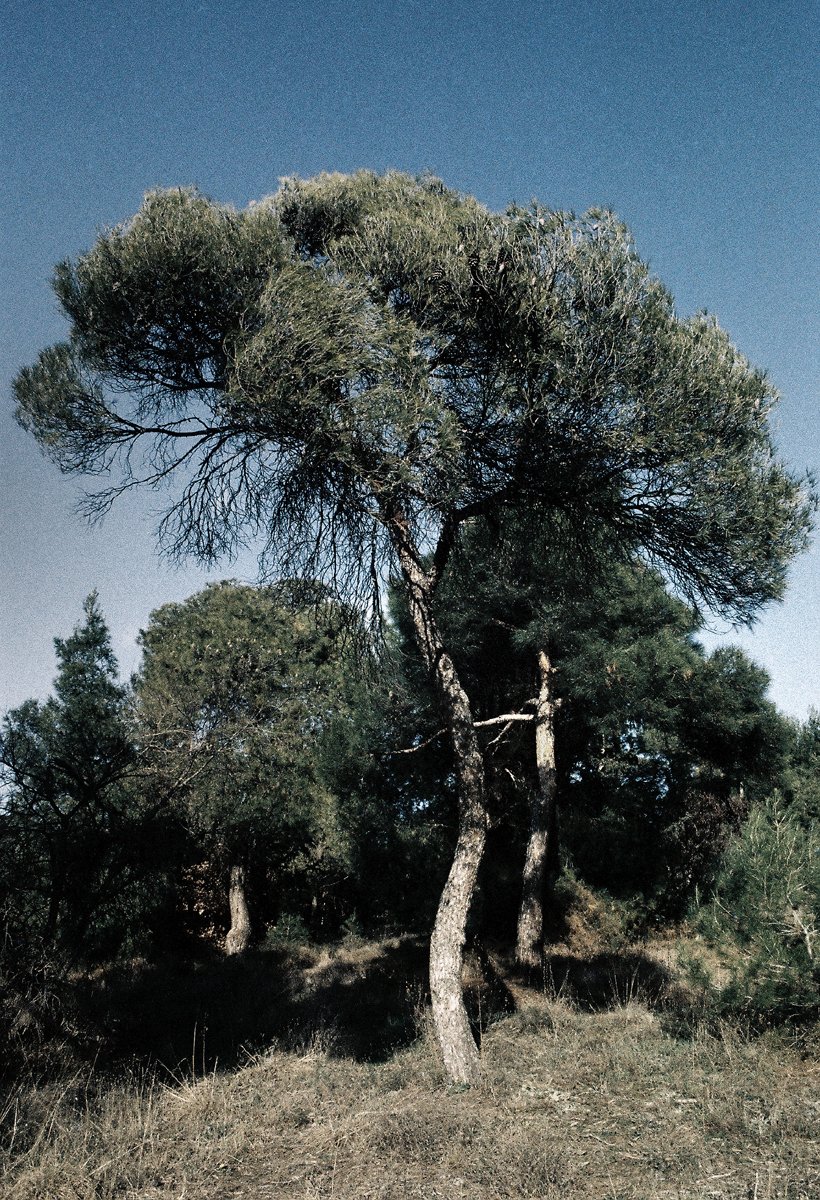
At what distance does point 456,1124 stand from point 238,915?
1309 centimetres

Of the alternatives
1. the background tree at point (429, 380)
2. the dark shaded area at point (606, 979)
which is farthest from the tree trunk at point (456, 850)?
the dark shaded area at point (606, 979)

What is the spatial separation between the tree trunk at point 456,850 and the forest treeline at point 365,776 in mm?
677

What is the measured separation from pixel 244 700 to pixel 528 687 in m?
6.16

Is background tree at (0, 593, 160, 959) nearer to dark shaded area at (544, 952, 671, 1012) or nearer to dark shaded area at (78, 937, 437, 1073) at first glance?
dark shaded area at (78, 937, 437, 1073)

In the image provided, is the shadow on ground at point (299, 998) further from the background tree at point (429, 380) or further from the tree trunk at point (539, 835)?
the background tree at point (429, 380)

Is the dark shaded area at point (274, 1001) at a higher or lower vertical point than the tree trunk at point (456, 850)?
lower

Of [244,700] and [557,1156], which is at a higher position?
[244,700]

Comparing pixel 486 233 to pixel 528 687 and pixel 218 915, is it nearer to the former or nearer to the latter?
pixel 528 687

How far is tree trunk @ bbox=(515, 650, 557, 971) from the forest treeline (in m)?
0.05

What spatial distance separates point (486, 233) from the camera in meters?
7.03

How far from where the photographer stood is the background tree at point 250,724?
1442 centimetres

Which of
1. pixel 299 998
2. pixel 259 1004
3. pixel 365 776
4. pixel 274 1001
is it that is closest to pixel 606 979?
pixel 299 998

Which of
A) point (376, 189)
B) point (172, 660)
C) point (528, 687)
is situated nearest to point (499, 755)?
point (528, 687)

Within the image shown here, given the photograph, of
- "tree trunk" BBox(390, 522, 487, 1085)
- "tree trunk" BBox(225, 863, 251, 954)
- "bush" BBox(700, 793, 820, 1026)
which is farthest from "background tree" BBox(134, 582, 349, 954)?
"bush" BBox(700, 793, 820, 1026)
